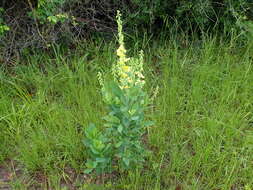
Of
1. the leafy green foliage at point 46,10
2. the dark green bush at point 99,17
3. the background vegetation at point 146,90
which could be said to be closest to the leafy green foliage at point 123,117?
the background vegetation at point 146,90

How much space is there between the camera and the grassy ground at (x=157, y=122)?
2047 mm

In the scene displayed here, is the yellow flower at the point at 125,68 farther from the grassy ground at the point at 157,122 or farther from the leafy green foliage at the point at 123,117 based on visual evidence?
the grassy ground at the point at 157,122

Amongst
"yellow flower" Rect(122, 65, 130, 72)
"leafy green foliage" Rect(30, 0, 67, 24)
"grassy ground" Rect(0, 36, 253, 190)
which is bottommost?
"grassy ground" Rect(0, 36, 253, 190)

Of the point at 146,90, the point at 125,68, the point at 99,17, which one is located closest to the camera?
the point at 125,68

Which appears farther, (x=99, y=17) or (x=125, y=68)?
(x=99, y=17)

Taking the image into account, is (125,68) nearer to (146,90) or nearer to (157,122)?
(157,122)

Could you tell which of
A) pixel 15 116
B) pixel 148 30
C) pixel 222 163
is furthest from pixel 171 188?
Answer: pixel 148 30

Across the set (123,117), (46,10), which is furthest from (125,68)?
(46,10)

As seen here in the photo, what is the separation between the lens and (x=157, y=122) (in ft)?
7.75

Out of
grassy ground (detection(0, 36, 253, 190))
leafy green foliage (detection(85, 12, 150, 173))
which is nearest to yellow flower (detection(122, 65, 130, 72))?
leafy green foliage (detection(85, 12, 150, 173))

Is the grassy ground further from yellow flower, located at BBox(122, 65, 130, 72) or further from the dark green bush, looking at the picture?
yellow flower, located at BBox(122, 65, 130, 72)

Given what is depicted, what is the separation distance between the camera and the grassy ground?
205 centimetres

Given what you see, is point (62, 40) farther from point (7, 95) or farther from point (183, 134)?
point (183, 134)

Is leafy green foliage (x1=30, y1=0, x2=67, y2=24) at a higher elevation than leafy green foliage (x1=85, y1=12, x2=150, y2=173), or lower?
higher
